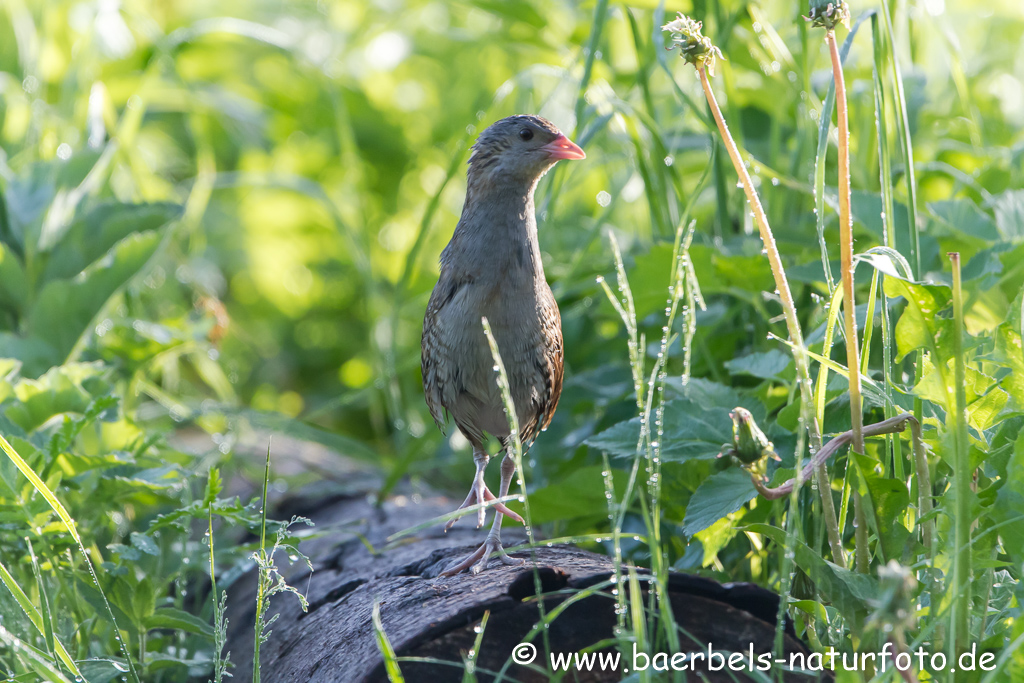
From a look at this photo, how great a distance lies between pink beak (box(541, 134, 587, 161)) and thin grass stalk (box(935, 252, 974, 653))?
1.06m

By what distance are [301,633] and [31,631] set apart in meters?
0.64

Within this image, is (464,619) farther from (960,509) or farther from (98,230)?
(98,230)

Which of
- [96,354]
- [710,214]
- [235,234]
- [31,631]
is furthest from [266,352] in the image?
[31,631]

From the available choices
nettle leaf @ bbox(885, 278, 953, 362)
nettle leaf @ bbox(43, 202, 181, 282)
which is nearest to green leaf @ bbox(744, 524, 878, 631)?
nettle leaf @ bbox(885, 278, 953, 362)

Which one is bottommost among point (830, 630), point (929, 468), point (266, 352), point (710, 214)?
point (266, 352)

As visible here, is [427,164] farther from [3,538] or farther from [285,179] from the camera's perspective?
[3,538]

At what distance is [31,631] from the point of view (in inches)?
82.8

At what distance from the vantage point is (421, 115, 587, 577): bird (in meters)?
2.16

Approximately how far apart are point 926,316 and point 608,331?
77.5 inches

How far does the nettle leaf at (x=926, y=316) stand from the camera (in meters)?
1.65

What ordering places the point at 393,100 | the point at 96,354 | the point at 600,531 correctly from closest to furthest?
1. the point at 600,531
2. the point at 96,354
3. the point at 393,100

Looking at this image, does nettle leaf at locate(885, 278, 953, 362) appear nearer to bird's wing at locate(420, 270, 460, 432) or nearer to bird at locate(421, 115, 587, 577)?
bird at locate(421, 115, 587, 577)

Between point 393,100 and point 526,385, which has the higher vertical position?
point 393,100

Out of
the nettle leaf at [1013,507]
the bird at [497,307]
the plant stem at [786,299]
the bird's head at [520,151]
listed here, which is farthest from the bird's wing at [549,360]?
the nettle leaf at [1013,507]
